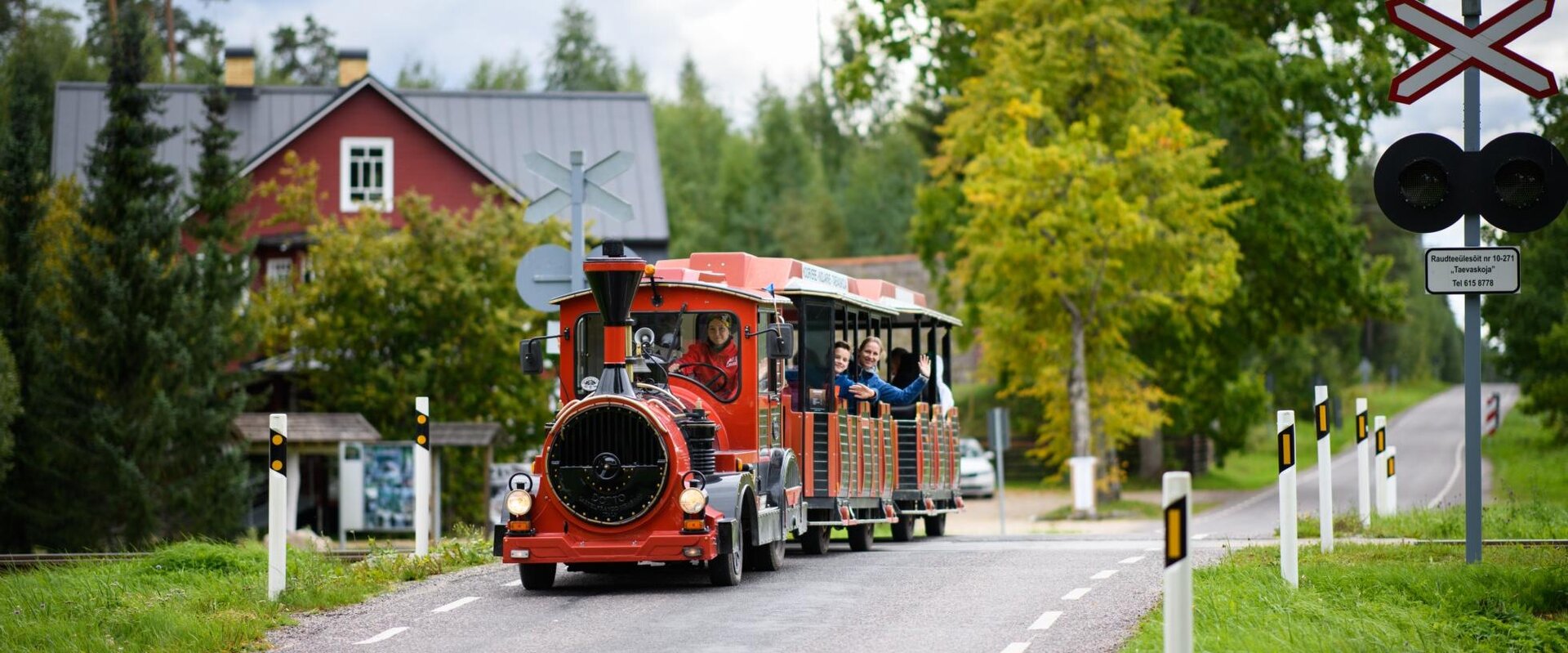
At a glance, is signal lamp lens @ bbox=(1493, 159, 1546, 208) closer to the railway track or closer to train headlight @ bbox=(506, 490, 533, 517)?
train headlight @ bbox=(506, 490, 533, 517)

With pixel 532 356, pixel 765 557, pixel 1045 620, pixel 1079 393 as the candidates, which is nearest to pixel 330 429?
pixel 1079 393

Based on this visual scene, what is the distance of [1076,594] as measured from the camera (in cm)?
1252

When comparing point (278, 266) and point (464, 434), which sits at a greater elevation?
point (278, 266)

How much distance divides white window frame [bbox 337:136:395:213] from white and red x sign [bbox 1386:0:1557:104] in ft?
116

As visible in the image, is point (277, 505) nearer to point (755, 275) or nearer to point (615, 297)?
point (615, 297)

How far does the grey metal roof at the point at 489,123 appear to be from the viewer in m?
46.2

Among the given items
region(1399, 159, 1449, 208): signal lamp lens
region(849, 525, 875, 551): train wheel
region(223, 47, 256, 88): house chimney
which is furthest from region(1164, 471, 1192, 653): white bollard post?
region(223, 47, 256, 88): house chimney

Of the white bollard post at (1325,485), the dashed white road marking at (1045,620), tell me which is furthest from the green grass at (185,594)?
the white bollard post at (1325,485)

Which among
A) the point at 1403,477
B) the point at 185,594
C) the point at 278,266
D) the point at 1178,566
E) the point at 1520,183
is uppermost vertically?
the point at 278,266

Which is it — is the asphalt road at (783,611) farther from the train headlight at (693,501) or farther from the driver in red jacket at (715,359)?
the driver in red jacket at (715,359)

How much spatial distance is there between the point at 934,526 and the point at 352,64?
34.8m

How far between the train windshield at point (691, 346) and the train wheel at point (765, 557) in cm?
114

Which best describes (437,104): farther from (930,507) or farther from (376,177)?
(930,507)

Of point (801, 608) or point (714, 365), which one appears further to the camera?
point (714, 365)
